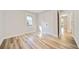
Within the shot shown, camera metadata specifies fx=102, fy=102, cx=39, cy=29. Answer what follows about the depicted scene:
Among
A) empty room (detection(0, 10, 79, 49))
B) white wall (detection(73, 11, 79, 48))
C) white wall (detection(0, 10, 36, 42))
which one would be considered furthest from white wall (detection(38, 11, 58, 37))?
white wall (detection(73, 11, 79, 48))

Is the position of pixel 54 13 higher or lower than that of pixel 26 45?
higher

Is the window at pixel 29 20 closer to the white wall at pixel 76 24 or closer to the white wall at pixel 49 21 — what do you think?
the white wall at pixel 49 21

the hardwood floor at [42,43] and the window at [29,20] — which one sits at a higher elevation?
the window at [29,20]

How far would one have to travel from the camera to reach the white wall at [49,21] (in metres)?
1.63

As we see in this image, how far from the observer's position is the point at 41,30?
1.65 meters

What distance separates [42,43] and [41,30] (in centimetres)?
21

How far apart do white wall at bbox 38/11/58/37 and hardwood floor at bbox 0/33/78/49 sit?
0.09 m

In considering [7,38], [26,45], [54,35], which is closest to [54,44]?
[54,35]

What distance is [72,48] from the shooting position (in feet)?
5.17

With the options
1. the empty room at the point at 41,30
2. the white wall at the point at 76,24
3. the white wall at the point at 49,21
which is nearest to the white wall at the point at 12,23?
the empty room at the point at 41,30

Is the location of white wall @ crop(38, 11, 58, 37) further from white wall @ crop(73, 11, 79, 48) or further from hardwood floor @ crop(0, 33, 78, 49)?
white wall @ crop(73, 11, 79, 48)
